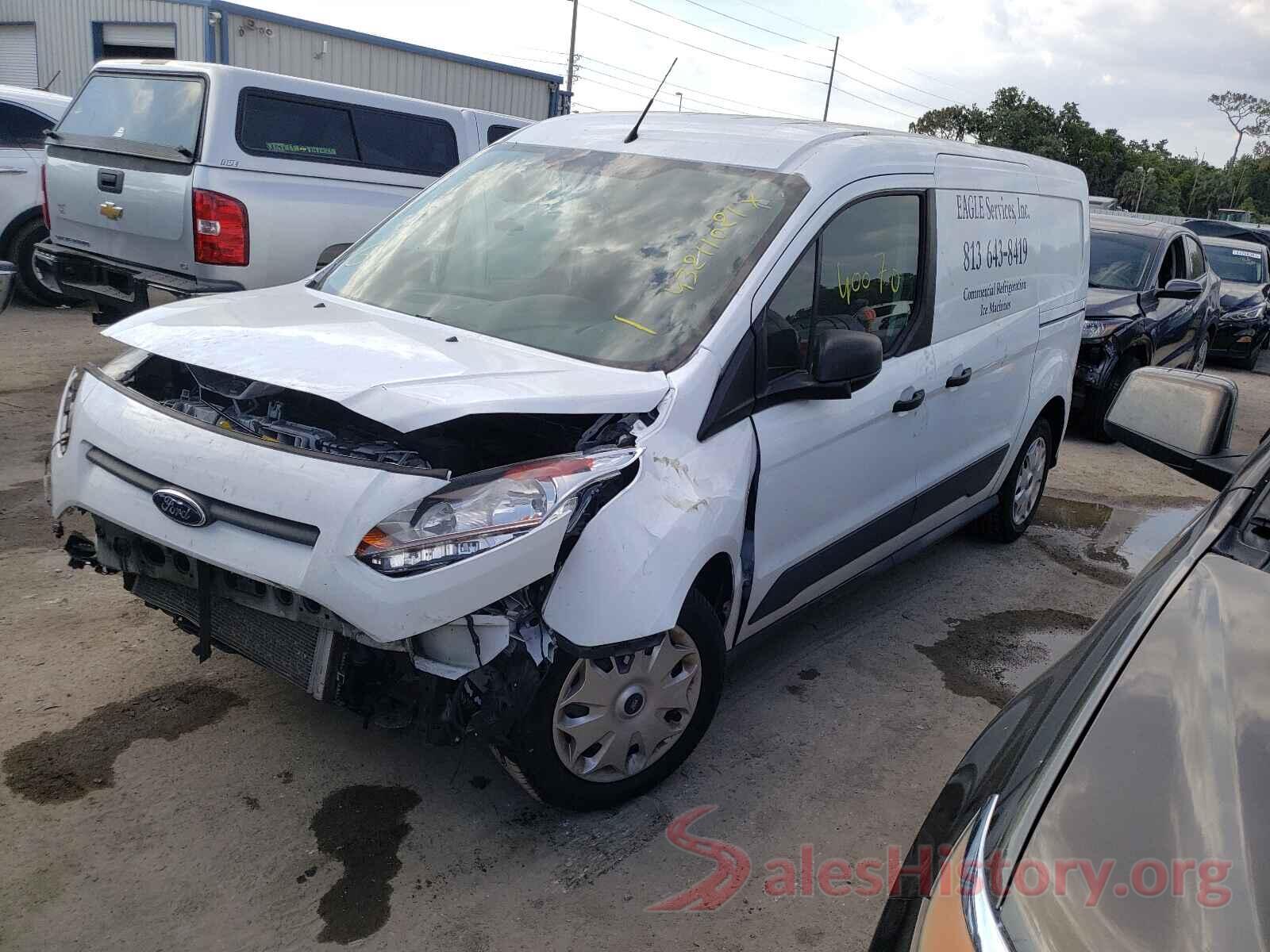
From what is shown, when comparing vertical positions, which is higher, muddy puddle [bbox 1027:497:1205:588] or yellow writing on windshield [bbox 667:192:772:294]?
yellow writing on windshield [bbox 667:192:772:294]

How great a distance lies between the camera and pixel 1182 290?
28.2 ft

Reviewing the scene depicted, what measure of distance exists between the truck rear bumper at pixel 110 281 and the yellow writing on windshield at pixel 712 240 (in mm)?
4310

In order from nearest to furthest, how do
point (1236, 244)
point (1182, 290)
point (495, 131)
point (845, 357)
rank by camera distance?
1. point (845, 357)
2. point (1182, 290)
3. point (495, 131)
4. point (1236, 244)

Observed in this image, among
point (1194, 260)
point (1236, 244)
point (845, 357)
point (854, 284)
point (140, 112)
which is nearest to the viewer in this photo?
point (845, 357)

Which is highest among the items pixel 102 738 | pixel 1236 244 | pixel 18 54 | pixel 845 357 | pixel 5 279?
pixel 18 54

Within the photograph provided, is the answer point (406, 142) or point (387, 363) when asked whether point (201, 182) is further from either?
point (387, 363)

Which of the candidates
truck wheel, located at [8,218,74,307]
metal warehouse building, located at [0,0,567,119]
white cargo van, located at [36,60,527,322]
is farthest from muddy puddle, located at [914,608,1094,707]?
metal warehouse building, located at [0,0,567,119]

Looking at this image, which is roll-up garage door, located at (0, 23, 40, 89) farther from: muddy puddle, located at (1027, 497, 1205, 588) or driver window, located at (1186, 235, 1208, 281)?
muddy puddle, located at (1027, 497, 1205, 588)

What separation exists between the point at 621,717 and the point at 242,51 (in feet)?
58.9

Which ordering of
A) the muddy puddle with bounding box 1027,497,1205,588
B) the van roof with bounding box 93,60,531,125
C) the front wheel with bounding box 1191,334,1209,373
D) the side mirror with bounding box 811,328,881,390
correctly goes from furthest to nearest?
the front wheel with bounding box 1191,334,1209,373
the van roof with bounding box 93,60,531,125
the muddy puddle with bounding box 1027,497,1205,588
the side mirror with bounding box 811,328,881,390

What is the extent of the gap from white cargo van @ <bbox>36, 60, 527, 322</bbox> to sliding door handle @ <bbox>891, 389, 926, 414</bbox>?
172 inches

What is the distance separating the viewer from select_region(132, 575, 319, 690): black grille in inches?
107

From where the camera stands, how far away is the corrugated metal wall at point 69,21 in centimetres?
1938

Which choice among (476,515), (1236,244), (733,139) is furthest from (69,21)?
(476,515)
